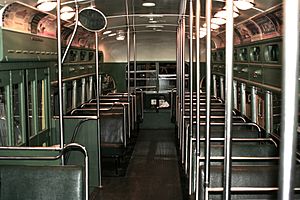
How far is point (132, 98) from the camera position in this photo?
29.6 ft

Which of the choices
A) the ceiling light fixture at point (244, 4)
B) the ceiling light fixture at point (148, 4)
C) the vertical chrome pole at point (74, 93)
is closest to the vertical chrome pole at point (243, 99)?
the ceiling light fixture at point (244, 4)

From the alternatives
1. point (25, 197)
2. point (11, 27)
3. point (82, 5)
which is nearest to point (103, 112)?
point (82, 5)

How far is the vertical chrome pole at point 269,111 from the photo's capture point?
5.07 m

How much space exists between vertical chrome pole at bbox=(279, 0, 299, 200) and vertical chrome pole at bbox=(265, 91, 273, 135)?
429 cm

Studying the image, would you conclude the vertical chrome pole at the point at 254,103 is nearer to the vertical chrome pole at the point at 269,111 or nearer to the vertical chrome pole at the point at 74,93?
the vertical chrome pole at the point at 269,111

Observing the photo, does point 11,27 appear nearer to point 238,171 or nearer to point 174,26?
point 238,171

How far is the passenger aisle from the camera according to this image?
5.58m

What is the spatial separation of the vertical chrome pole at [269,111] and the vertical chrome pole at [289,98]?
169 inches

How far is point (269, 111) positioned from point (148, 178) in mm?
2218

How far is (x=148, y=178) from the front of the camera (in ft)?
21.1

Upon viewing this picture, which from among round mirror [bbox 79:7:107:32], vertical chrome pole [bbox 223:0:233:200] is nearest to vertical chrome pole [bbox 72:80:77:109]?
round mirror [bbox 79:7:107:32]

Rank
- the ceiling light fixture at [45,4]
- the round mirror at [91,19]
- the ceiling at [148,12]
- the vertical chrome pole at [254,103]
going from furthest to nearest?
the vertical chrome pole at [254,103] → the ceiling at [148,12] → the ceiling light fixture at [45,4] → the round mirror at [91,19]

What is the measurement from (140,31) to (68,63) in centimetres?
403

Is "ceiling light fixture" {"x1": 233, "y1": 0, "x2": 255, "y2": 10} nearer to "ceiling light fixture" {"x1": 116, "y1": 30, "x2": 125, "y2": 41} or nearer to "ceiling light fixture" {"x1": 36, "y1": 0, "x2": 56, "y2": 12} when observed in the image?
"ceiling light fixture" {"x1": 36, "y1": 0, "x2": 56, "y2": 12}
